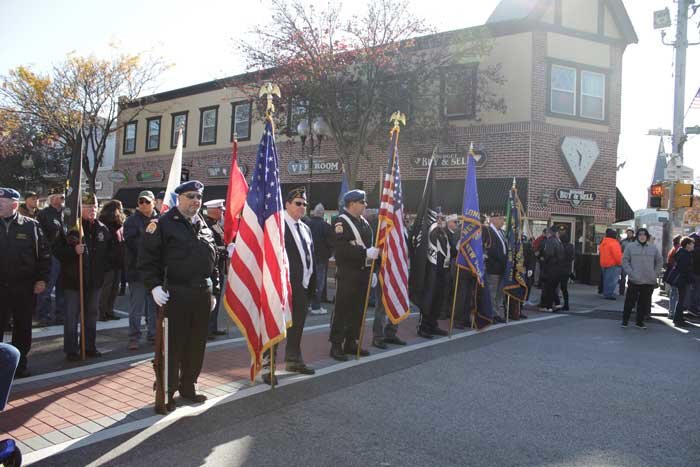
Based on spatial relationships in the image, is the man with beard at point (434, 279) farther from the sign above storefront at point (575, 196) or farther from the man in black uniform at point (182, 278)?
the sign above storefront at point (575, 196)

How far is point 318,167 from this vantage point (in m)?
22.7

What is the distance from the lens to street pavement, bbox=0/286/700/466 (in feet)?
12.9

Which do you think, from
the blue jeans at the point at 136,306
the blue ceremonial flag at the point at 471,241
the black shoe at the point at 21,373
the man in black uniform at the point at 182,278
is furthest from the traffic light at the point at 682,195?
the black shoe at the point at 21,373

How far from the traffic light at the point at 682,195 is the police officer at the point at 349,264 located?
12.6 m

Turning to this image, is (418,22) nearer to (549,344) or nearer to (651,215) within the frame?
(549,344)

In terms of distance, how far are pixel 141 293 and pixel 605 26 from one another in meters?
19.1

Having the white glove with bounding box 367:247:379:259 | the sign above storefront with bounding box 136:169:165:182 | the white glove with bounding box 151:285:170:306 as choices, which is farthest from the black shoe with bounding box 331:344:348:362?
the sign above storefront with bounding box 136:169:165:182

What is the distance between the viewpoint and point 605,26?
19.5 metres

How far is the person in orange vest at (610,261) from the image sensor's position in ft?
49.0

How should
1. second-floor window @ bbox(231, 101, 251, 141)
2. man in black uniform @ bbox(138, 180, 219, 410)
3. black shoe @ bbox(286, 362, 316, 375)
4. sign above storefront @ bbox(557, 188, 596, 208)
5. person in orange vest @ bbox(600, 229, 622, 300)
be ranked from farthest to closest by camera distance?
second-floor window @ bbox(231, 101, 251, 141) < sign above storefront @ bbox(557, 188, 596, 208) < person in orange vest @ bbox(600, 229, 622, 300) < black shoe @ bbox(286, 362, 316, 375) < man in black uniform @ bbox(138, 180, 219, 410)

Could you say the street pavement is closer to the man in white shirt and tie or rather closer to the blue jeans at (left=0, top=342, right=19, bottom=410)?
the blue jeans at (left=0, top=342, right=19, bottom=410)

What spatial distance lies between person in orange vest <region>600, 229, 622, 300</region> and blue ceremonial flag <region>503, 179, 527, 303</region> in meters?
5.23

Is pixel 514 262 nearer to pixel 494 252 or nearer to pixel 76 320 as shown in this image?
pixel 494 252


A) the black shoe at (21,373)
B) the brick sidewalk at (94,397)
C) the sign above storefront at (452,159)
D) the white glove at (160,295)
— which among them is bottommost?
the brick sidewalk at (94,397)
